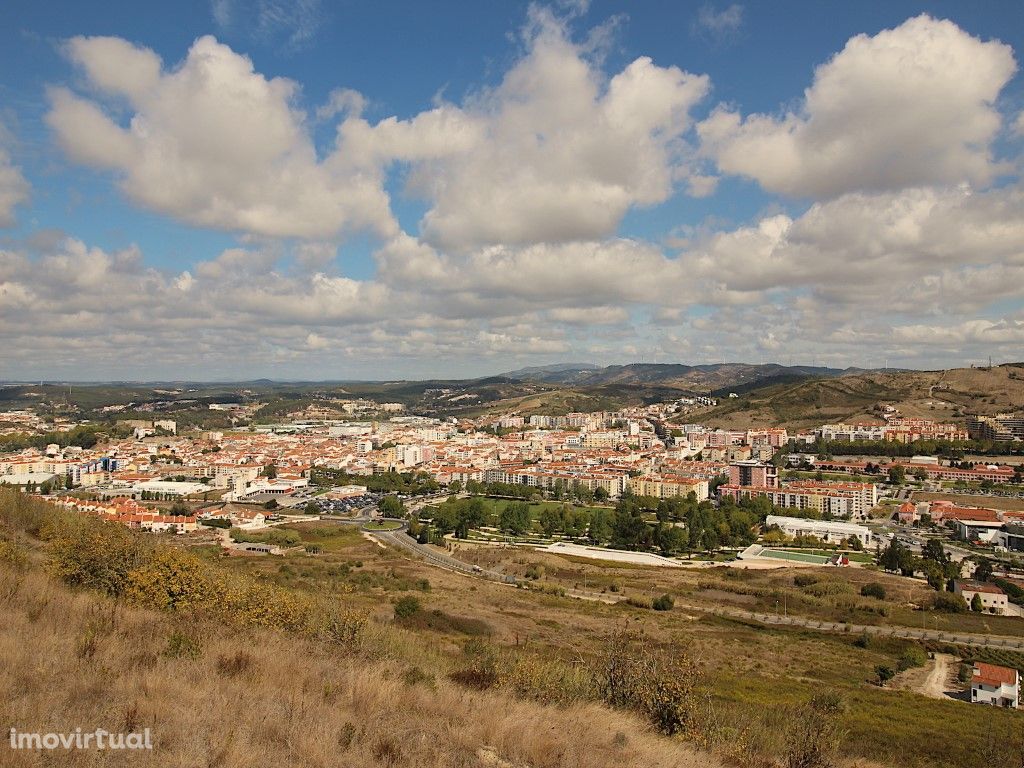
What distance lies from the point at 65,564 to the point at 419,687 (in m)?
6.91

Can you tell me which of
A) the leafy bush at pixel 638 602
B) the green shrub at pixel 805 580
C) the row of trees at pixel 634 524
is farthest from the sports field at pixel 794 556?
the leafy bush at pixel 638 602

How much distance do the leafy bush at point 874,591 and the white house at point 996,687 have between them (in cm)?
1264

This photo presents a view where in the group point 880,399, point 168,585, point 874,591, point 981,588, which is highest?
point 880,399

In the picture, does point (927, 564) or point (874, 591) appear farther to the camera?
point (927, 564)

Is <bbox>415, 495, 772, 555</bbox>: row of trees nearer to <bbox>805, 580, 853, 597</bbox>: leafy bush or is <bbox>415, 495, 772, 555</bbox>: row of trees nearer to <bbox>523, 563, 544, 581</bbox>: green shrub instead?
<bbox>523, 563, 544, 581</bbox>: green shrub

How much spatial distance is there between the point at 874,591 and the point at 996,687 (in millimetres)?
13659

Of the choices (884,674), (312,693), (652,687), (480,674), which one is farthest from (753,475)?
(312,693)

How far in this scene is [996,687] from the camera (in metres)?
18.7

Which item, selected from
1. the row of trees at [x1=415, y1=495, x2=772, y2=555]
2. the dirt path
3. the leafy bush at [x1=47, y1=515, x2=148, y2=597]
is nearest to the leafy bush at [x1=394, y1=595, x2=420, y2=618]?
the leafy bush at [x1=47, y1=515, x2=148, y2=597]

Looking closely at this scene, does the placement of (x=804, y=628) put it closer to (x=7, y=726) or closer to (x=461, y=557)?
(x=461, y=557)

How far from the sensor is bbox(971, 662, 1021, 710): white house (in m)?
18.4

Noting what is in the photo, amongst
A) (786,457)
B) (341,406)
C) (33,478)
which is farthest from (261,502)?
(341,406)

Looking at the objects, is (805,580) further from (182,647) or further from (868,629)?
(182,647)

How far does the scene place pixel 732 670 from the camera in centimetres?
1897
